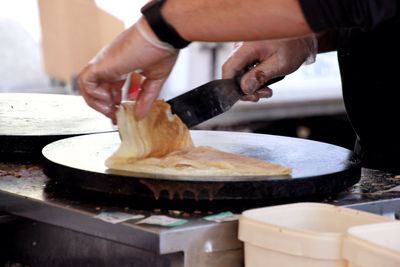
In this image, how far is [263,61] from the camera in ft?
6.76

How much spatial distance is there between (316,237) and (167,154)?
570 millimetres

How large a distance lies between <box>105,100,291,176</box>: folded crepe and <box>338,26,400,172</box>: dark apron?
577mm

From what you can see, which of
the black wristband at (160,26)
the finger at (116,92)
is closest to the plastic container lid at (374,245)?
the black wristband at (160,26)

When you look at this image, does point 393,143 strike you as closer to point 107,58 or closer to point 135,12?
point 107,58

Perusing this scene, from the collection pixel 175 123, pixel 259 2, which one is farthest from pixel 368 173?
pixel 259 2

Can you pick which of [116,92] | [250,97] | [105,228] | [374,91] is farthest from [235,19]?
[374,91]

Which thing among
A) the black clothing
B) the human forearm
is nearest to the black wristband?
the human forearm

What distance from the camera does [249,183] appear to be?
57.9 inches

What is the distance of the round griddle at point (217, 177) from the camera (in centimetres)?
147

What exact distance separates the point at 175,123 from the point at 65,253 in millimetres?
414

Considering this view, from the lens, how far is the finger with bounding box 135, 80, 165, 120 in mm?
1639

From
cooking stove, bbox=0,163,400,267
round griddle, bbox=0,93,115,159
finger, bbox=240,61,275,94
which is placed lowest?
cooking stove, bbox=0,163,400,267

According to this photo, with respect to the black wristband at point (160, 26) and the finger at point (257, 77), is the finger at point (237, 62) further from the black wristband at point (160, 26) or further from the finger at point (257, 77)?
the black wristband at point (160, 26)

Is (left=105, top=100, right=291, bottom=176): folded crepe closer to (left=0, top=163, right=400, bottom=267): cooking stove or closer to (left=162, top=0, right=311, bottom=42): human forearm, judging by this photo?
(left=0, top=163, right=400, bottom=267): cooking stove
